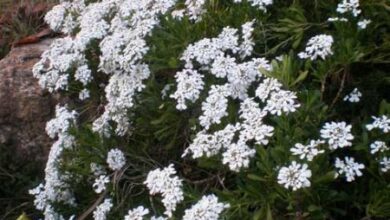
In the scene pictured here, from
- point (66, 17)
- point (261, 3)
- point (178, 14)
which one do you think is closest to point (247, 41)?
point (261, 3)

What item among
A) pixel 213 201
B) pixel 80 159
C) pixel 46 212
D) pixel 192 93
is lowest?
pixel 46 212

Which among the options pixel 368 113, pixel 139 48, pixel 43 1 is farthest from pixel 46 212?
pixel 43 1

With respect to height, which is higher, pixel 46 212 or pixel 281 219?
pixel 281 219

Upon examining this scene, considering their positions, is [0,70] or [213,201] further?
[0,70]

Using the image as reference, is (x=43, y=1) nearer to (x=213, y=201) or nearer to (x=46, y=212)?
(x=46, y=212)

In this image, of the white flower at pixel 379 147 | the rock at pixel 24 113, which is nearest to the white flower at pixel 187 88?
the white flower at pixel 379 147

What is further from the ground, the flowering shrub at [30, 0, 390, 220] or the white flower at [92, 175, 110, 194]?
the flowering shrub at [30, 0, 390, 220]

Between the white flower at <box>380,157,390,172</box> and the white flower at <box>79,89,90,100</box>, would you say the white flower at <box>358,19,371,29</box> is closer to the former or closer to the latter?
the white flower at <box>380,157,390,172</box>

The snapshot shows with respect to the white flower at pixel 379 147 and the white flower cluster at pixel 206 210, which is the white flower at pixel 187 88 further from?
the white flower at pixel 379 147

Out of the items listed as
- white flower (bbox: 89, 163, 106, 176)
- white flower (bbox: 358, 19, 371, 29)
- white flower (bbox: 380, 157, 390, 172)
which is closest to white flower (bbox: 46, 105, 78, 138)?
white flower (bbox: 89, 163, 106, 176)
